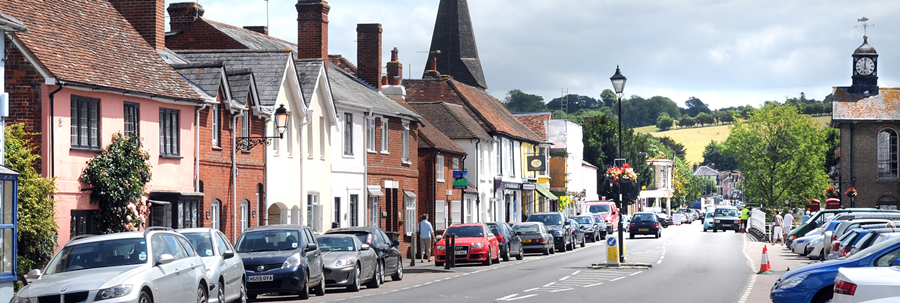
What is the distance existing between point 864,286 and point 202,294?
9366 mm

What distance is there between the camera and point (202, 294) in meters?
16.1

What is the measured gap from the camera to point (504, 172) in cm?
6059

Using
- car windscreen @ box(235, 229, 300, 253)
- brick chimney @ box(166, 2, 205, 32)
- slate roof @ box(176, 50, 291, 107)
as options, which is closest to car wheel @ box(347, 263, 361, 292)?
car windscreen @ box(235, 229, 300, 253)

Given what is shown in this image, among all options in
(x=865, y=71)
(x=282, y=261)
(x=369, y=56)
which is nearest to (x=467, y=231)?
(x=369, y=56)

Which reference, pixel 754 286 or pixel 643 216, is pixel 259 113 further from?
pixel 643 216

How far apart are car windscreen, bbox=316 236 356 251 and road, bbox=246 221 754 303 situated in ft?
3.10

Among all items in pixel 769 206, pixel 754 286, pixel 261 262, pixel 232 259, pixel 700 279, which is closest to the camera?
pixel 232 259

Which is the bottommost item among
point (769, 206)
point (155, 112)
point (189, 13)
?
point (769, 206)

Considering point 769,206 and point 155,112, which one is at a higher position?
point 155,112

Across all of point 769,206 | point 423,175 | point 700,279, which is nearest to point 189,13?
point 423,175

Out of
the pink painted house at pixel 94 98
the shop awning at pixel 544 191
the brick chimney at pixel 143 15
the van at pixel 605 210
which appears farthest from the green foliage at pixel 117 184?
the van at pixel 605 210

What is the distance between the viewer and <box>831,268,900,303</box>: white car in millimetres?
10953

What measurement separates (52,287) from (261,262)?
7058 millimetres

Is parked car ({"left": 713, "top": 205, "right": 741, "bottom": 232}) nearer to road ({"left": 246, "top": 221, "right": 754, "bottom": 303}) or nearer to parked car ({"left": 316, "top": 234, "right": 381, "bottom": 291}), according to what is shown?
road ({"left": 246, "top": 221, "right": 754, "bottom": 303})
